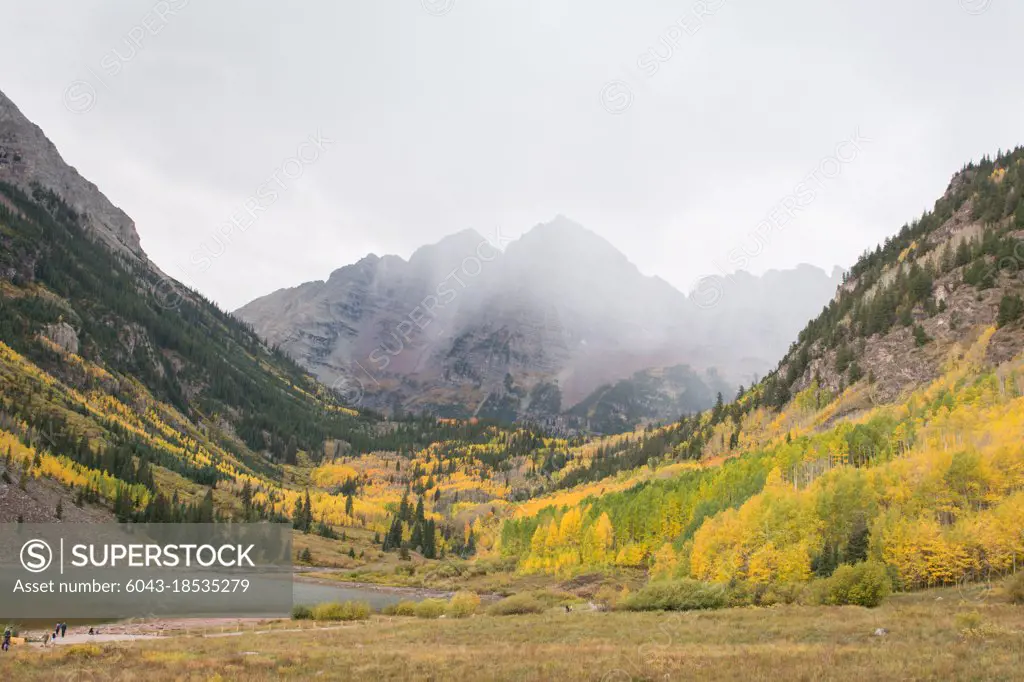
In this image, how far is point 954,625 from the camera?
35.9 m

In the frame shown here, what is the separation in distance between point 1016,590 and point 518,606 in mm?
50633

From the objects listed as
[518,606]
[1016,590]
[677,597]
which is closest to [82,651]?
[518,606]

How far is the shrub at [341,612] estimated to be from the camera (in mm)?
78938

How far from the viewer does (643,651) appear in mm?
36031

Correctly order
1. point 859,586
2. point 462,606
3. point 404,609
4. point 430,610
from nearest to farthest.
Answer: point 859,586 → point 462,606 → point 430,610 → point 404,609

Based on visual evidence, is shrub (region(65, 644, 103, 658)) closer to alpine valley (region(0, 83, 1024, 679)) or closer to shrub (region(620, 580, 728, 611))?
alpine valley (region(0, 83, 1024, 679))

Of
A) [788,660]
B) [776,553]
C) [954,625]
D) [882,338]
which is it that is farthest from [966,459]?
[882,338]

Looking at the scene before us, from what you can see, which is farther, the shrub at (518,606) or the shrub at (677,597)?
the shrub at (518,606)

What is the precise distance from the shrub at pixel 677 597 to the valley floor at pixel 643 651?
10.2 m

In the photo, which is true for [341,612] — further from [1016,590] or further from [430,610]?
[1016,590]

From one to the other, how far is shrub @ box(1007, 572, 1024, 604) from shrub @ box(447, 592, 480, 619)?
55912 millimetres

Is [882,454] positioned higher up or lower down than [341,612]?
higher up

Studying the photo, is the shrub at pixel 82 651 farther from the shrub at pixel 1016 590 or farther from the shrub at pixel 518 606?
the shrub at pixel 1016 590

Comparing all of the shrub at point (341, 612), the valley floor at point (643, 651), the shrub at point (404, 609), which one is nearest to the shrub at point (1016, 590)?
the valley floor at point (643, 651)
